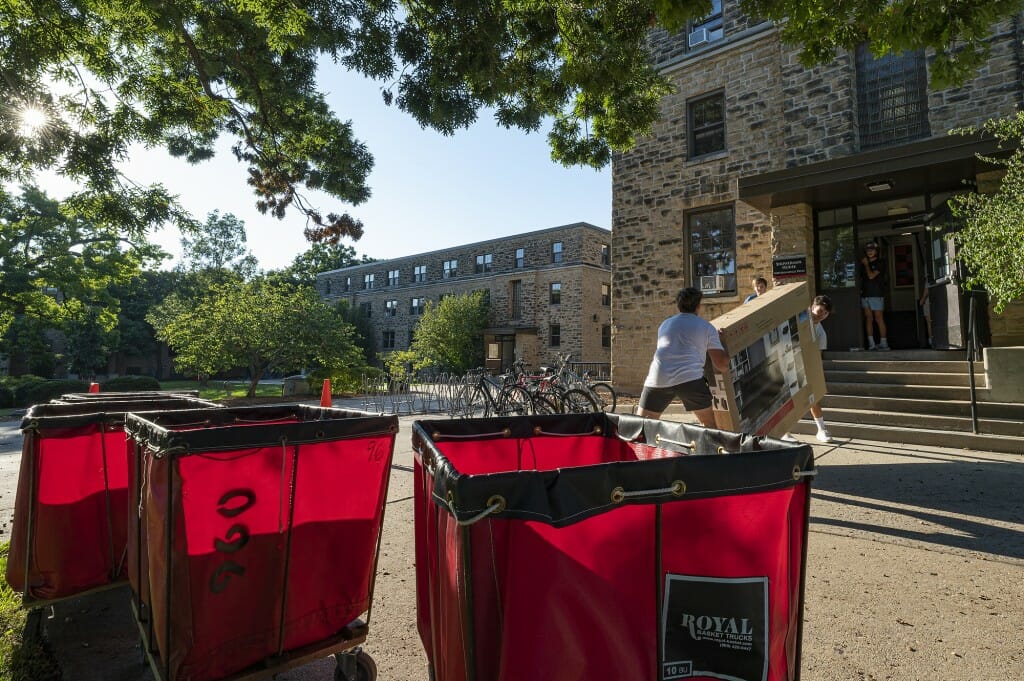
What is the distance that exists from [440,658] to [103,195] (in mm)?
8276

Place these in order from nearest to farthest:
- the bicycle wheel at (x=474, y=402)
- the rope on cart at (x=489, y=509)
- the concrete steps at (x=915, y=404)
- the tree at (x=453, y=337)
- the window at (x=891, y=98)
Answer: the rope on cart at (x=489, y=509)
the concrete steps at (x=915, y=404)
the window at (x=891, y=98)
the bicycle wheel at (x=474, y=402)
the tree at (x=453, y=337)

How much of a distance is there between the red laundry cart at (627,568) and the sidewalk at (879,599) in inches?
50.3

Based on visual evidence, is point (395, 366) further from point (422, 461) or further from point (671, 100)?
point (422, 461)

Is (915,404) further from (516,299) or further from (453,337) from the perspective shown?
(516,299)

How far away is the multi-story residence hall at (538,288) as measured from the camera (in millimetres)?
31703

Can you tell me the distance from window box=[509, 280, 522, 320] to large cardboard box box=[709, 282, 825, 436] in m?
28.6

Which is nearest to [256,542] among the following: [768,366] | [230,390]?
[768,366]

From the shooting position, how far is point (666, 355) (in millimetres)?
4656

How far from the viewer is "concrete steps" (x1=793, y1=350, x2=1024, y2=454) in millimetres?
6504

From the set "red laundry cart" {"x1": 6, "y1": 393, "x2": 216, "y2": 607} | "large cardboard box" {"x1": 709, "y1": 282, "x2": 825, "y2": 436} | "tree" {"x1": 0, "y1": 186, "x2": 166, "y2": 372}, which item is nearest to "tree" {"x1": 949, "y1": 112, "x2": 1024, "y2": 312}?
"large cardboard box" {"x1": 709, "y1": 282, "x2": 825, "y2": 436}

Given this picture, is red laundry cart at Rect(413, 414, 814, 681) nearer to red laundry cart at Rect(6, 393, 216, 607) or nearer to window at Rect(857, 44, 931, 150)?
red laundry cart at Rect(6, 393, 216, 607)

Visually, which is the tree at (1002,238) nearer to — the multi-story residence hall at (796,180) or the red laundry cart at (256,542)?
the multi-story residence hall at (796,180)

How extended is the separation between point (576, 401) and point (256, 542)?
690cm

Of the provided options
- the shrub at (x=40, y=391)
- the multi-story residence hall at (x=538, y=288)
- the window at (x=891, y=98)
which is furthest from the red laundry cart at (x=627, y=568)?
the shrub at (x=40, y=391)
